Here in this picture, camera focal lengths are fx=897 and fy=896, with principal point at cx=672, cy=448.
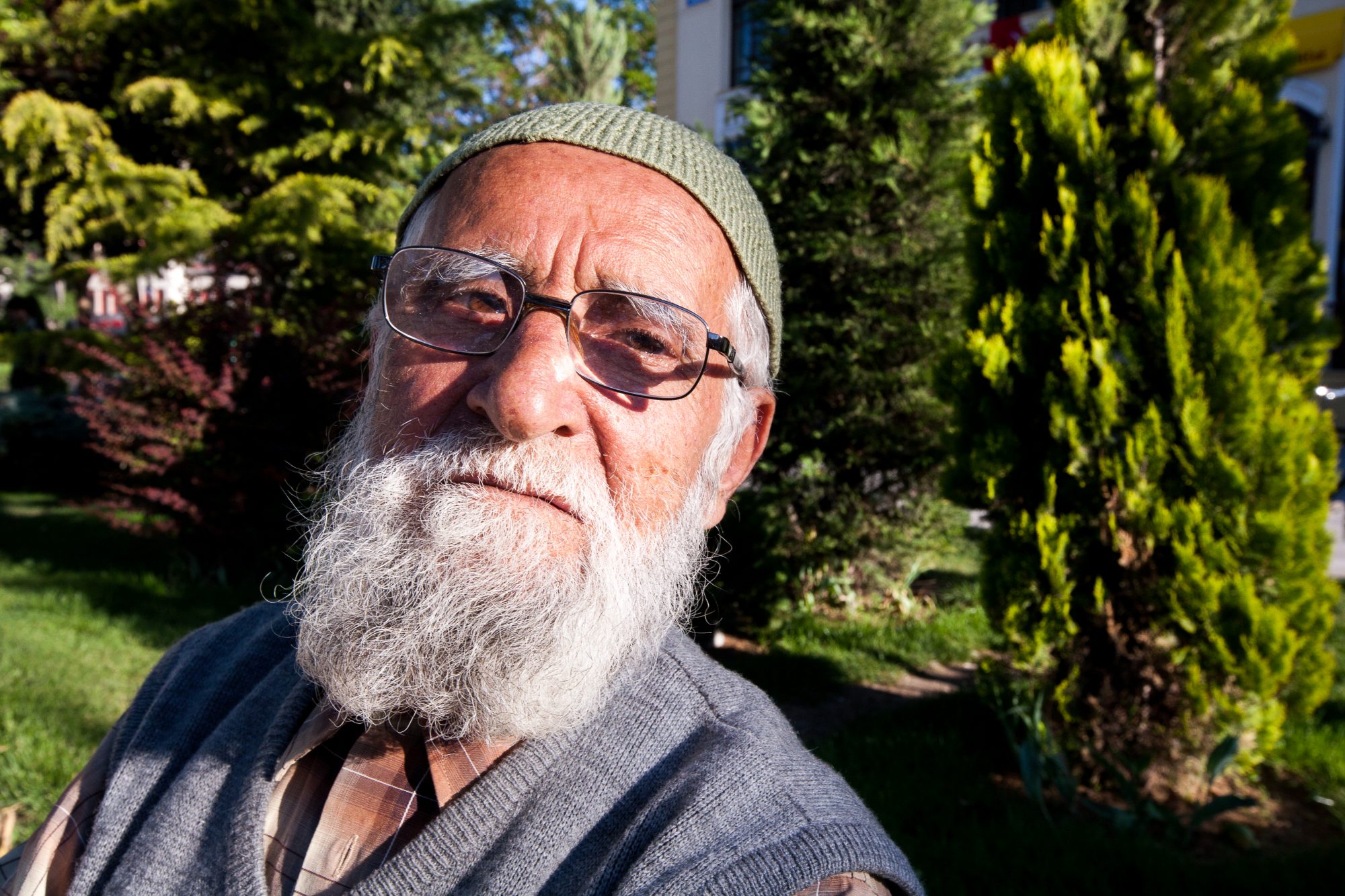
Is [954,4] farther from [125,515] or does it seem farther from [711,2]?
[711,2]

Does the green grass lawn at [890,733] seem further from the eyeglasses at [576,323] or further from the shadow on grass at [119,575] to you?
the eyeglasses at [576,323]

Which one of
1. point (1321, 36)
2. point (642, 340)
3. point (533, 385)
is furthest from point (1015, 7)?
point (533, 385)

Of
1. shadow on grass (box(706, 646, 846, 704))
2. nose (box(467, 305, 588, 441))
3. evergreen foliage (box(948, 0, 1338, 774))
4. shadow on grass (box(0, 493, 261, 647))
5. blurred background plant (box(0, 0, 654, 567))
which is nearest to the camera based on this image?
nose (box(467, 305, 588, 441))

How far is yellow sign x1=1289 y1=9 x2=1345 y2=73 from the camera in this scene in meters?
11.1

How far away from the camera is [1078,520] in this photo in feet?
11.9

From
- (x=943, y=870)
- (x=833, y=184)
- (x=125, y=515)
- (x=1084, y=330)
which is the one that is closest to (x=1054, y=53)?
(x=1084, y=330)

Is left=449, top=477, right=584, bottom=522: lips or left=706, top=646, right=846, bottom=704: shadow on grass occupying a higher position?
left=449, top=477, right=584, bottom=522: lips

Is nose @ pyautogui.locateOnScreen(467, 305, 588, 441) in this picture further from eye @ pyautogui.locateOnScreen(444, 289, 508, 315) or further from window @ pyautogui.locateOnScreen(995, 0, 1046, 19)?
window @ pyautogui.locateOnScreen(995, 0, 1046, 19)

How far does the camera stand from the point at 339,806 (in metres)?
1.41

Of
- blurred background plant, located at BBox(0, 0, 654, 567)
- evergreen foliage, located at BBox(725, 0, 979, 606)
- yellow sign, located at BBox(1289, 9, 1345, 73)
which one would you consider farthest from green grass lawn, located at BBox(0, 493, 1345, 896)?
yellow sign, located at BBox(1289, 9, 1345, 73)

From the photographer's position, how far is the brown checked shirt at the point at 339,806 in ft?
4.47

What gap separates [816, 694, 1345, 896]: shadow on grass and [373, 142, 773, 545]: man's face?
218 cm

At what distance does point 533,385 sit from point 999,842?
2664 millimetres

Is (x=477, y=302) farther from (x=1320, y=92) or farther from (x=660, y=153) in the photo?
(x=1320, y=92)
